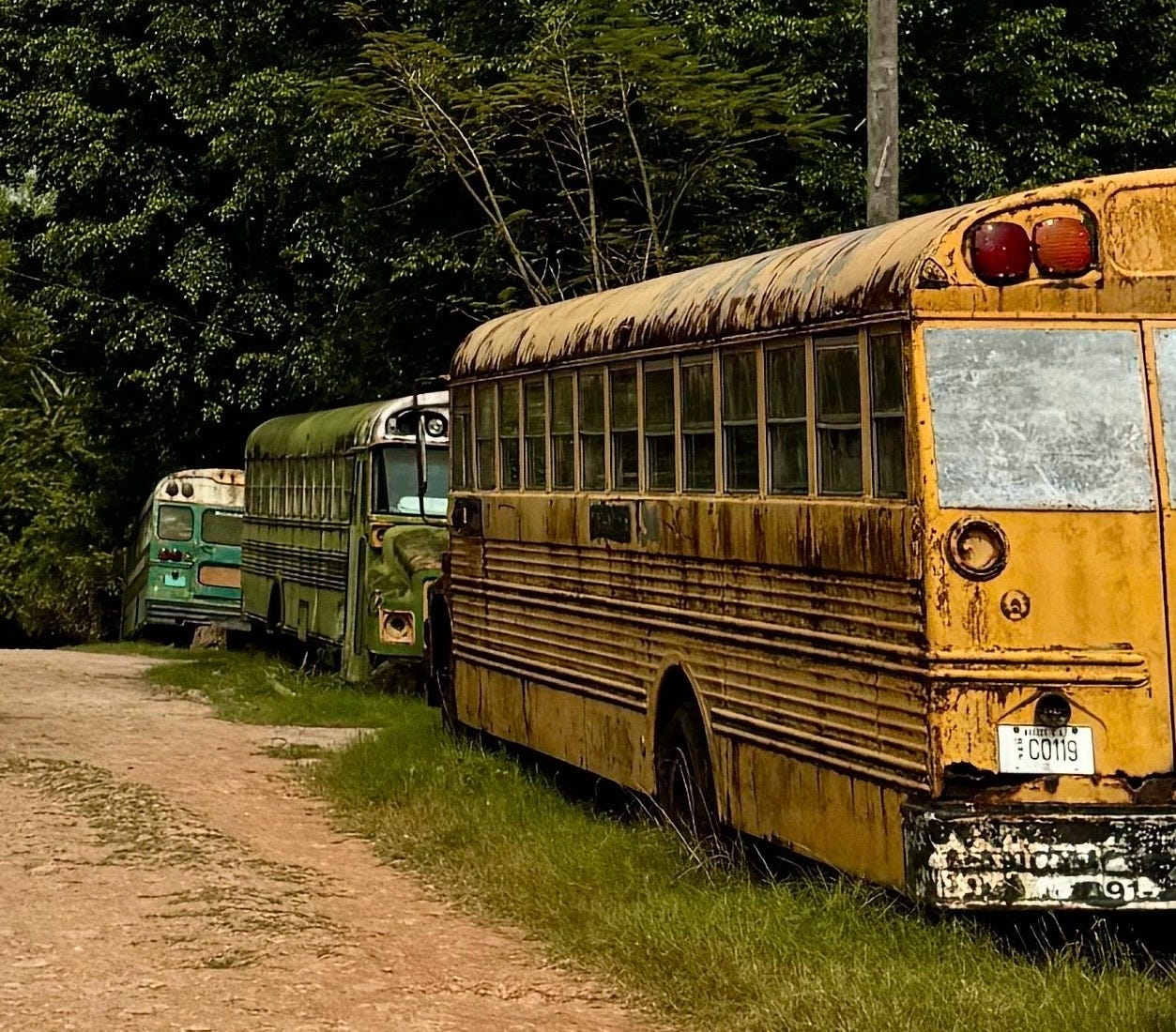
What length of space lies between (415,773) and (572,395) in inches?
89.4

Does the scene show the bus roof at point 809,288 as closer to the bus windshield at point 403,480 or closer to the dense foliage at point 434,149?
the bus windshield at point 403,480

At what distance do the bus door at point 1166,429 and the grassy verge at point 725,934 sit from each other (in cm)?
109

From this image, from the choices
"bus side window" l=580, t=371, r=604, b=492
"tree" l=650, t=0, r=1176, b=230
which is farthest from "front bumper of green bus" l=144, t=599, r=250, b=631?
"bus side window" l=580, t=371, r=604, b=492

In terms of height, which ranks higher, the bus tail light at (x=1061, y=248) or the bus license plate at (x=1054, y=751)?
the bus tail light at (x=1061, y=248)

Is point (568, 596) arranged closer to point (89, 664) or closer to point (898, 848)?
point (898, 848)

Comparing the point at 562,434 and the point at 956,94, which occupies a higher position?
the point at 956,94

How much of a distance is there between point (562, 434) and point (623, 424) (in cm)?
105

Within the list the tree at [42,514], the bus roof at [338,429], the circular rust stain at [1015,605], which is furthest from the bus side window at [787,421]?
the tree at [42,514]

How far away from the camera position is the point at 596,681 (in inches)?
427

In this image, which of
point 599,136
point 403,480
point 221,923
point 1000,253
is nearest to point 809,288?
point 1000,253

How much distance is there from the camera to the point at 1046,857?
7.06m

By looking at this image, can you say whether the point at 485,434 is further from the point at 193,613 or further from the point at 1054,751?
the point at 193,613

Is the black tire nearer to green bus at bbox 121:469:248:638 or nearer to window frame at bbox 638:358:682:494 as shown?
window frame at bbox 638:358:682:494

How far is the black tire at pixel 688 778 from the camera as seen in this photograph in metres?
9.41
